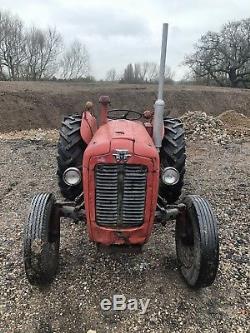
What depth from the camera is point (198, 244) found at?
335 cm

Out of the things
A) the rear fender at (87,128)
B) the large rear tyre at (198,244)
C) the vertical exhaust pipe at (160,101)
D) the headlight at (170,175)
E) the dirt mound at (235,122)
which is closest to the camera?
the large rear tyre at (198,244)

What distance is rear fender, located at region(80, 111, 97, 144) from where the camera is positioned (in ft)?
14.4

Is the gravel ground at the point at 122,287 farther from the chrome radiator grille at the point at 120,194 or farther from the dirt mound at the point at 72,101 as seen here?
the dirt mound at the point at 72,101

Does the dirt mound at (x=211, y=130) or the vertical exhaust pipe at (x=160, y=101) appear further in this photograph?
the dirt mound at (x=211, y=130)

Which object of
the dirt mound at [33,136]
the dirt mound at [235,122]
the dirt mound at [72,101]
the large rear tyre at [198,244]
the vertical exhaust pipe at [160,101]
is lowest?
the dirt mound at [72,101]

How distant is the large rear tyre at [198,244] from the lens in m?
3.26

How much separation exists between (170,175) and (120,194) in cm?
73

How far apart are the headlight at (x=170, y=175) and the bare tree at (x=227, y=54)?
4039cm

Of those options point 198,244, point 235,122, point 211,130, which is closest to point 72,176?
point 198,244

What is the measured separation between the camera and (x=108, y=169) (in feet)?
10.5

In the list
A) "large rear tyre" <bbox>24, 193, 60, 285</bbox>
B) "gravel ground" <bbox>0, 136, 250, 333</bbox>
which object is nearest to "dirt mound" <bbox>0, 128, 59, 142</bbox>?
"gravel ground" <bbox>0, 136, 250, 333</bbox>

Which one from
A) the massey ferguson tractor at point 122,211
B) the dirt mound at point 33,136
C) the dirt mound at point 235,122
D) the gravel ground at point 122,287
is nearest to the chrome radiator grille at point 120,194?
the massey ferguson tractor at point 122,211

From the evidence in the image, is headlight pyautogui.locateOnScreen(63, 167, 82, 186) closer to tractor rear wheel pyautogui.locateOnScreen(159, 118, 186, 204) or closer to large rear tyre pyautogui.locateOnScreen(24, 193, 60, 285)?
large rear tyre pyautogui.locateOnScreen(24, 193, 60, 285)

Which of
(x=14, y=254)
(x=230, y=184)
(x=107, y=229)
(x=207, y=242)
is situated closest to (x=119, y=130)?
(x=107, y=229)
